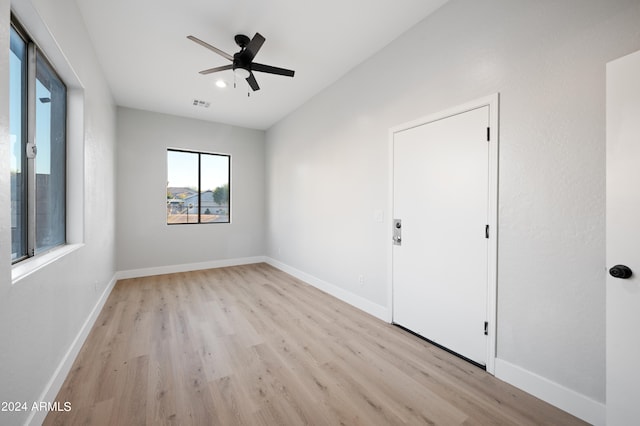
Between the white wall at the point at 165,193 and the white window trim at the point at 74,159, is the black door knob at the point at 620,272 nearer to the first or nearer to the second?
the white window trim at the point at 74,159

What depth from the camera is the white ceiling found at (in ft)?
7.81

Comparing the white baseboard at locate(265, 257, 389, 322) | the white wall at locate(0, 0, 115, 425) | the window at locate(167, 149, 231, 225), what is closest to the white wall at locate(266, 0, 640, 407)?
the white baseboard at locate(265, 257, 389, 322)

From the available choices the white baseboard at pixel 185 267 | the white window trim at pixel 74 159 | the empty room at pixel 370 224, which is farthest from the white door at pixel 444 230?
the white baseboard at pixel 185 267

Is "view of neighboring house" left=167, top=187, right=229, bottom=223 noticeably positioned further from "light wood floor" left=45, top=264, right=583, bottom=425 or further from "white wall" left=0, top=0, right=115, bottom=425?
"light wood floor" left=45, top=264, right=583, bottom=425

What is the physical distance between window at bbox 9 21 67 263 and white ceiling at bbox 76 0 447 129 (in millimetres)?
949

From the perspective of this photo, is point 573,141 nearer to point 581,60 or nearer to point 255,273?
point 581,60

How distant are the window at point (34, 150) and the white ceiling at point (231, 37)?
95 cm

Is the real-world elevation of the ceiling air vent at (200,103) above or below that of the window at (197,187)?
above

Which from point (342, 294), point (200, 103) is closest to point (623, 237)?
point (342, 294)

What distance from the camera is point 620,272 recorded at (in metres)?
1.34

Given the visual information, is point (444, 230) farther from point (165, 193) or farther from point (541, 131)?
point (165, 193)

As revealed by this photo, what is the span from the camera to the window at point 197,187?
523 centimetres

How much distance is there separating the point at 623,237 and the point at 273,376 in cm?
232

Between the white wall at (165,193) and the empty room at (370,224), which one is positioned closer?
the empty room at (370,224)
